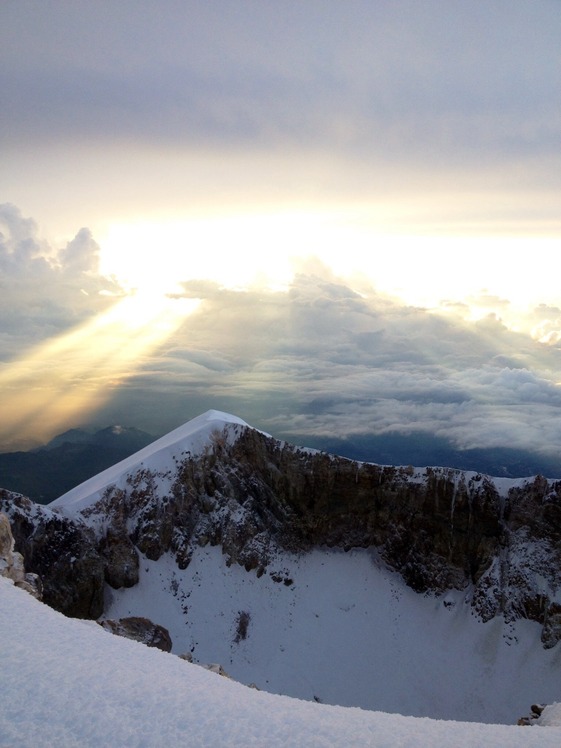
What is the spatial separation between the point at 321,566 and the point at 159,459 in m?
35.1

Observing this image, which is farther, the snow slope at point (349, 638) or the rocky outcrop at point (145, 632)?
the snow slope at point (349, 638)

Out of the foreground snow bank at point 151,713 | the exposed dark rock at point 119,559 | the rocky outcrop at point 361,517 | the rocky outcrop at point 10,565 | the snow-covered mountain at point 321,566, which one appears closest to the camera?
the foreground snow bank at point 151,713

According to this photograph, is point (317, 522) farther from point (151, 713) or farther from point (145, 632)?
point (151, 713)

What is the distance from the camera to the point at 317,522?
109062 millimetres

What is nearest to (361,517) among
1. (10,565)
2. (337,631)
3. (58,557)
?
(337,631)

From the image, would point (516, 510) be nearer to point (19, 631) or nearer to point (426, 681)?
point (426, 681)

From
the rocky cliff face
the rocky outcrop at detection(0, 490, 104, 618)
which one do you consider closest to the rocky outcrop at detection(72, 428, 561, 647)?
the rocky cliff face

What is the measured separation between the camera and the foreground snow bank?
1995 cm

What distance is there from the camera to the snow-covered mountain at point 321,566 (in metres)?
86.8

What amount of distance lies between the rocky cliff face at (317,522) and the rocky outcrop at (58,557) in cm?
18

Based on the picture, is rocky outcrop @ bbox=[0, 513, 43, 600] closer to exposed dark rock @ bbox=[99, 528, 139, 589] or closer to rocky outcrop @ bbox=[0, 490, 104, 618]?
rocky outcrop @ bbox=[0, 490, 104, 618]

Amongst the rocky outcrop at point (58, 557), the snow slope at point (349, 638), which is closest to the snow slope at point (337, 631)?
the snow slope at point (349, 638)

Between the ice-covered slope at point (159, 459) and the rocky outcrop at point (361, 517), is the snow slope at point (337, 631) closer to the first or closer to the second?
the ice-covered slope at point (159, 459)

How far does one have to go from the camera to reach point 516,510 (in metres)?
99.2
